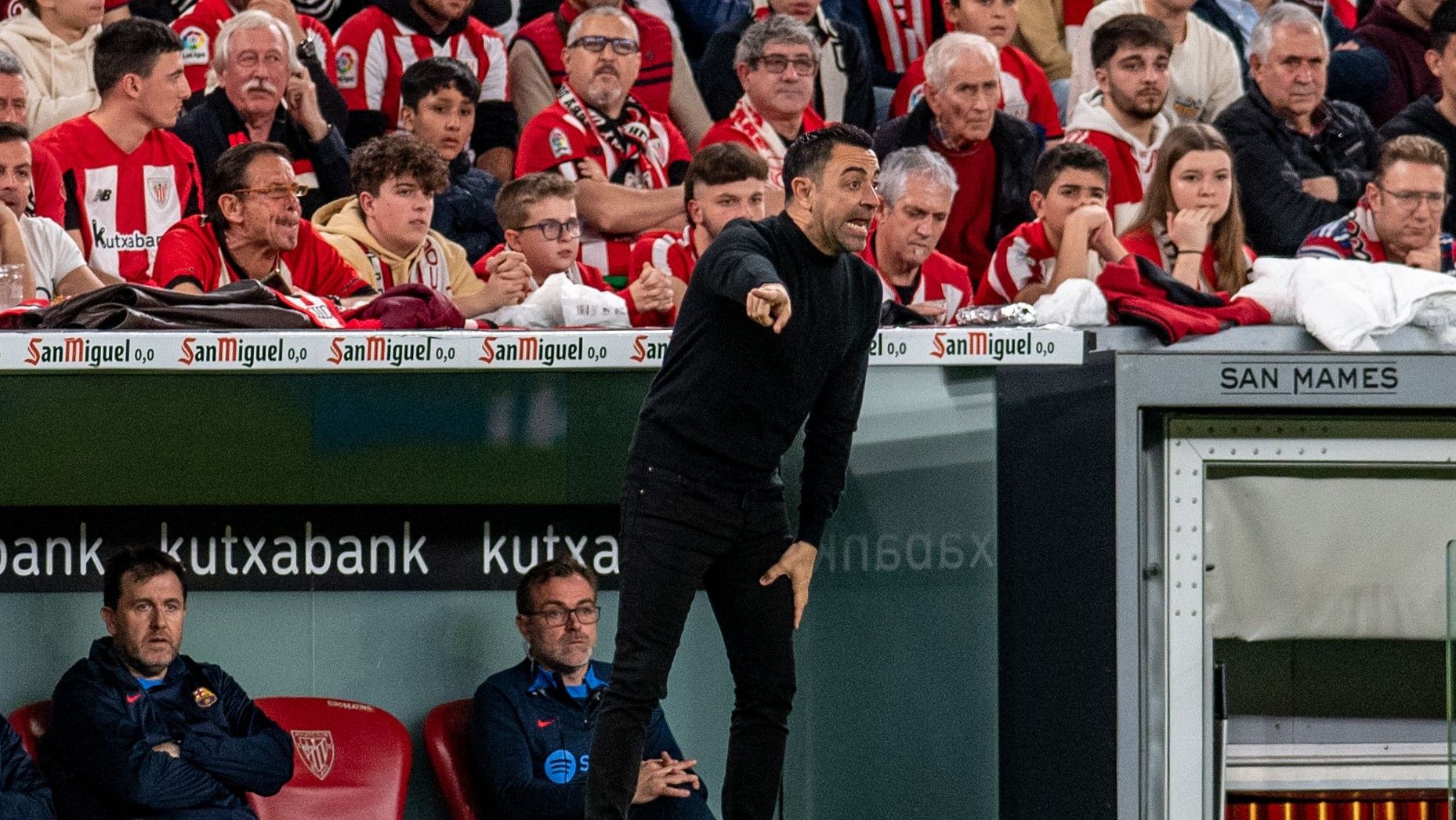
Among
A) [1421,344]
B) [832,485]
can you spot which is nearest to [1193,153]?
[1421,344]

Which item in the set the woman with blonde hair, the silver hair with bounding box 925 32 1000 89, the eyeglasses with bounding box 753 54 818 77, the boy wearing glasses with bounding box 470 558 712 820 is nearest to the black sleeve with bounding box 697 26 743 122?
the eyeglasses with bounding box 753 54 818 77

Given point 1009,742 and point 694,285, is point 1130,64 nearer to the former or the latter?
point 1009,742

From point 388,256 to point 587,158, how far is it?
123 centimetres

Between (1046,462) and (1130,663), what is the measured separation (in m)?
0.77

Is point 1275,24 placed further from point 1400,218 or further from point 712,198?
point 712,198

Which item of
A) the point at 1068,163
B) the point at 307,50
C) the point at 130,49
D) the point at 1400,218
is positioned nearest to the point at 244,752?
the point at 130,49

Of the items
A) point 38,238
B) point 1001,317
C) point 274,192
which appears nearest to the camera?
point 1001,317

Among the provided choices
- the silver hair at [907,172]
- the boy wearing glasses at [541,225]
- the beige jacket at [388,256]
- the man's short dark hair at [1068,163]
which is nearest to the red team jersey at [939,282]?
the silver hair at [907,172]

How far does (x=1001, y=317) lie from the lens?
566cm

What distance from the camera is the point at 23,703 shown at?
222 inches

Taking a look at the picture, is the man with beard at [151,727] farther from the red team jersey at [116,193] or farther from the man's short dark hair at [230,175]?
the red team jersey at [116,193]

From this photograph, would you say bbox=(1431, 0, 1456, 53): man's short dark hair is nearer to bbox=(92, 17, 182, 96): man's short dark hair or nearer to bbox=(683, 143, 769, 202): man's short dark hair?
bbox=(683, 143, 769, 202): man's short dark hair

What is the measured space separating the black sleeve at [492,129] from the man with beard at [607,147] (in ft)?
1.24

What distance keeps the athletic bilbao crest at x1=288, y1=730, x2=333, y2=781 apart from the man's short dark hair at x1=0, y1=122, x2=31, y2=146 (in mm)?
2156
